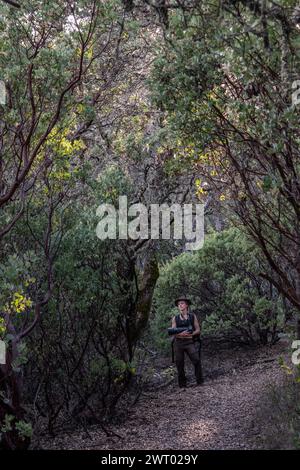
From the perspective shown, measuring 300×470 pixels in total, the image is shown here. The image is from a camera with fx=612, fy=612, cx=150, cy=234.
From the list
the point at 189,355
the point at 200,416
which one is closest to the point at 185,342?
the point at 189,355

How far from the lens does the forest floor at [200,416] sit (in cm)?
702

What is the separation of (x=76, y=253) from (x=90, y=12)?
3.00 metres

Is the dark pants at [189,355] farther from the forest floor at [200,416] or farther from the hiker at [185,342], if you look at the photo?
the forest floor at [200,416]

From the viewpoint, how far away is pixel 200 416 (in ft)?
27.3

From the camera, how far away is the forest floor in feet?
23.0

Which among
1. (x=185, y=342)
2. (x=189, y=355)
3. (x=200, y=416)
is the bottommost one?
(x=200, y=416)

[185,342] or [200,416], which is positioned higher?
[185,342]

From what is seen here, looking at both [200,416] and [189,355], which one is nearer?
[200,416]

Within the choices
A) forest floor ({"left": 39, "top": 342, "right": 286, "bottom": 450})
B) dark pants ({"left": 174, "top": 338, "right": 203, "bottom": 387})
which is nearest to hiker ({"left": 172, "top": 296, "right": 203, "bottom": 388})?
dark pants ({"left": 174, "top": 338, "right": 203, "bottom": 387})

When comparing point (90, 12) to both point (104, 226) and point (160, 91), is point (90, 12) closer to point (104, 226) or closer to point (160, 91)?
point (160, 91)

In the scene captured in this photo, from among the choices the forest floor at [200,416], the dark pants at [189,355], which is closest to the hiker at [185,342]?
the dark pants at [189,355]

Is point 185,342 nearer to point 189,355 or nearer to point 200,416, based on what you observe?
point 189,355
